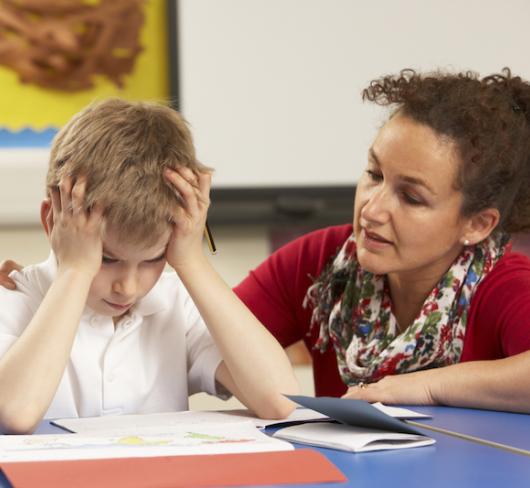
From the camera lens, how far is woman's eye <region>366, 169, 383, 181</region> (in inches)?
72.9

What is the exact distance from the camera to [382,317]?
192cm

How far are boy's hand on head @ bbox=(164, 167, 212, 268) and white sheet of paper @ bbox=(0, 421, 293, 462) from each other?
0.31m

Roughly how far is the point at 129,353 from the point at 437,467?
24.9 inches

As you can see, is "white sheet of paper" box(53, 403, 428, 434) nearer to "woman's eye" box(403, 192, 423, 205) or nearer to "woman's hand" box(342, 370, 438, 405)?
"woman's hand" box(342, 370, 438, 405)

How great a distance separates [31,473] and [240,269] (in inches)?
84.7

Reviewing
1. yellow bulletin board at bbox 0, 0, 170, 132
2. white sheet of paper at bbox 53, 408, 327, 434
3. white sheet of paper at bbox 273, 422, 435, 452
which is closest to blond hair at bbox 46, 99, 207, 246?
white sheet of paper at bbox 53, 408, 327, 434

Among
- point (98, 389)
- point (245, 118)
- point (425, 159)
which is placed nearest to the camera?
point (98, 389)

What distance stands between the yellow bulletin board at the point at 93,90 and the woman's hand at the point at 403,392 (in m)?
1.60

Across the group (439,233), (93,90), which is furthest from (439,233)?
(93,90)

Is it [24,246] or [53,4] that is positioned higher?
[53,4]

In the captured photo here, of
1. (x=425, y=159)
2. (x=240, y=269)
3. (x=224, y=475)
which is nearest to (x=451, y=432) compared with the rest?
(x=224, y=475)

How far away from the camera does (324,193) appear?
127 inches

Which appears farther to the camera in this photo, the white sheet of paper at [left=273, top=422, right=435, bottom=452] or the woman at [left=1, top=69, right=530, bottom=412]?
the woman at [left=1, top=69, right=530, bottom=412]

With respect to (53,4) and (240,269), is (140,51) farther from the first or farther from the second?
(240,269)
